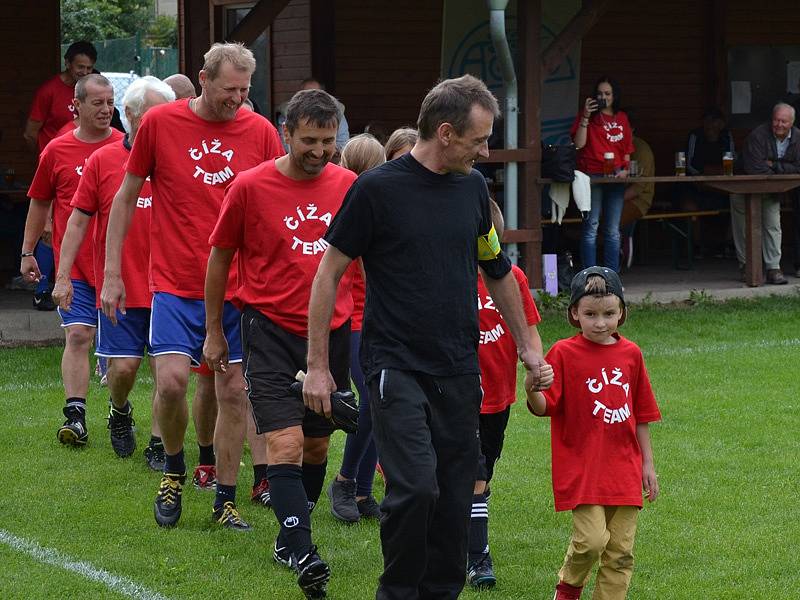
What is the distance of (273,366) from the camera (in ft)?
18.2

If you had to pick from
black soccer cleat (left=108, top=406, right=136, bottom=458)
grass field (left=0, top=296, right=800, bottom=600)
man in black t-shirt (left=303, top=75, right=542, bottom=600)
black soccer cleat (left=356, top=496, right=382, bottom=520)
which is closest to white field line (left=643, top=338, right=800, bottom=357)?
grass field (left=0, top=296, right=800, bottom=600)

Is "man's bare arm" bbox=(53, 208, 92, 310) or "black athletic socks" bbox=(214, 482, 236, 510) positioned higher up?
"man's bare arm" bbox=(53, 208, 92, 310)

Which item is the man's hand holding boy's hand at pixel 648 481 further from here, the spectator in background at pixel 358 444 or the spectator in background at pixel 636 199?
the spectator in background at pixel 636 199

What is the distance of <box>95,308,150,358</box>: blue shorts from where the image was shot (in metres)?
7.61

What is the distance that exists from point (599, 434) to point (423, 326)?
848mm

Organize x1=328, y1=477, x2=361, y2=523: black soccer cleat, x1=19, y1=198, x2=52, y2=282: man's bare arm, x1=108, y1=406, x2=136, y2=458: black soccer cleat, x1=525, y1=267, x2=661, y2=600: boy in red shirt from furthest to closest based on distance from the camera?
x1=19, y1=198, x2=52, y2=282: man's bare arm < x1=108, y1=406, x2=136, y2=458: black soccer cleat < x1=328, y1=477, x2=361, y2=523: black soccer cleat < x1=525, y1=267, x2=661, y2=600: boy in red shirt

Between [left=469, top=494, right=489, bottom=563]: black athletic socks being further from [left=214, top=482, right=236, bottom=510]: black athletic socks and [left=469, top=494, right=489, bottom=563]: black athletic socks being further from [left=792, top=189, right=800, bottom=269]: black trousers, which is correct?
[left=792, top=189, right=800, bottom=269]: black trousers

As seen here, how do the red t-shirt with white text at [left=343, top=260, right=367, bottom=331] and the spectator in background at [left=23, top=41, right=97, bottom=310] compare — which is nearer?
the red t-shirt with white text at [left=343, top=260, right=367, bottom=331]

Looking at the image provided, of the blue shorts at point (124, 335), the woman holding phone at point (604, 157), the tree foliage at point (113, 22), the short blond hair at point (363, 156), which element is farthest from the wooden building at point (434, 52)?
the tree foliage at point (113, 22)

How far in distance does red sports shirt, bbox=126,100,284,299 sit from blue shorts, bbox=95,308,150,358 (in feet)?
4.09

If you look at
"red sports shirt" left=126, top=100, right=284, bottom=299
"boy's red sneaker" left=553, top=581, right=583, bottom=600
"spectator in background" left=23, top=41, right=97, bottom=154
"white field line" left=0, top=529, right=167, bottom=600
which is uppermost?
"spectator in background" left=23, top=41, right=97, bottom=154

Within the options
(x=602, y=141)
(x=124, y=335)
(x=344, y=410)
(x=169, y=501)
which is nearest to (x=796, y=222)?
(x=602, y=141)

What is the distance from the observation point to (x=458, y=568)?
4711mm

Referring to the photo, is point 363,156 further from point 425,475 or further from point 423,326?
point 425,475
